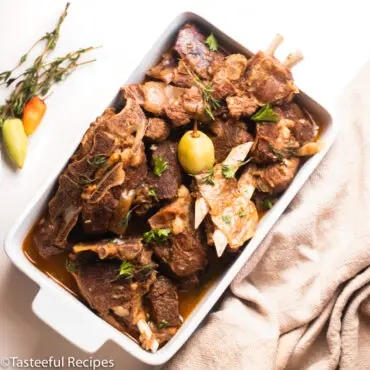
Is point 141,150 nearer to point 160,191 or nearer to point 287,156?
point 160,191

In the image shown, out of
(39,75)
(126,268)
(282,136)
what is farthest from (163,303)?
(39,75)

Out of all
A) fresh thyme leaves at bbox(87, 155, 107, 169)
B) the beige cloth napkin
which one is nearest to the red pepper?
fresh thyme leaves at bbox(87, 155, 107, 169)

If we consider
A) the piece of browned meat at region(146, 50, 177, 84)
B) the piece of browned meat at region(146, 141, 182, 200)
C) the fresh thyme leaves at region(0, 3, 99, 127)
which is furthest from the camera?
the fresh thyme leaves at region(0, 3, 99, 127)

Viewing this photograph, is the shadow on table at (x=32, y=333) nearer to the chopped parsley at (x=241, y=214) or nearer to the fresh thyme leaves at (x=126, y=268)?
the fresh thyme leaves at (x=126, y=268)

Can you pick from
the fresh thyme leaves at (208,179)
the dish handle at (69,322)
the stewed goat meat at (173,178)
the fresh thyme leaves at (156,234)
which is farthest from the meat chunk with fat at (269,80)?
the dish handle at (69,322)

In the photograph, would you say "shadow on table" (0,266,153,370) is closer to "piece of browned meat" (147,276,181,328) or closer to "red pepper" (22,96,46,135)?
"piece of browned meat" (147,276,181,328)

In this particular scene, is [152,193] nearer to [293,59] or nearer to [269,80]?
[269,80]

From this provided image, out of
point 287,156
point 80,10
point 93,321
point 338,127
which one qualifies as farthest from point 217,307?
point 80,10

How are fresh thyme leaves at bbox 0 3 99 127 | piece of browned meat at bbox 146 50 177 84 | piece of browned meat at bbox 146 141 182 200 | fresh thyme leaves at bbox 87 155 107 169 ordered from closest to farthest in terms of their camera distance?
fresh thyme leaves at bbox 87 155 107 169 < piece of browned meat at bbox 146 141 182 200 < piece of browned meat at bbox 146 50 177 84 < fresh thyme leaves at bbox 0 3 99 127
